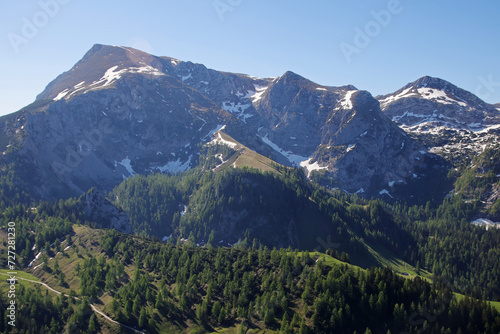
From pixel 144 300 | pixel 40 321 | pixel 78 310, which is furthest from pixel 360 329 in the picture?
pixel 40 321

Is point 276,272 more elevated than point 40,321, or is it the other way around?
point 276,272

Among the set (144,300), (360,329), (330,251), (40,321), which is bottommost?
(40,321)

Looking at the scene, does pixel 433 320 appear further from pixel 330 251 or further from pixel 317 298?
pixel 330 251

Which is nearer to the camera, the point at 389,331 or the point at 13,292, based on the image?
the point at 389,331

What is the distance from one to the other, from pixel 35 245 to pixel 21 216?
120 feet

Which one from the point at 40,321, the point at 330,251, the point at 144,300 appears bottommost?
the point at 40,321

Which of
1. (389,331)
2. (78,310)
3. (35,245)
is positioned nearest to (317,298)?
(389,331)

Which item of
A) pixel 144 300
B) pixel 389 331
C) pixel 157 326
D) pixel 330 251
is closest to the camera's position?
pixel 389 331

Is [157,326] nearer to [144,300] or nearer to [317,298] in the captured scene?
[144,300]

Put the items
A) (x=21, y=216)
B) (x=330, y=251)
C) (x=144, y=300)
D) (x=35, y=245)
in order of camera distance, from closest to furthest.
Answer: (x=144, y=300) < (x=330, y=251) < (x=35, y=245) < (x=21, y=216)

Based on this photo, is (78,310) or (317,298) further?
(78,310)

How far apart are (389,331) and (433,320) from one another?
15056 mm

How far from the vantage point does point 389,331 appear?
92.7m

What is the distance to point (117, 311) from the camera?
368ft
